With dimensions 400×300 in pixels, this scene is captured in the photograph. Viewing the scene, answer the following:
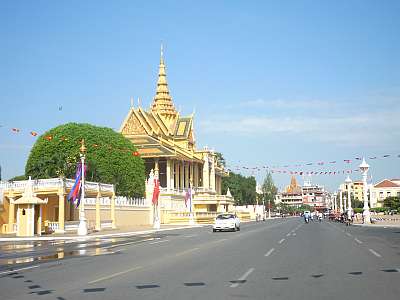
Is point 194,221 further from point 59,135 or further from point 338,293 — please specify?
point 338,293

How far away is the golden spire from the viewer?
103 m

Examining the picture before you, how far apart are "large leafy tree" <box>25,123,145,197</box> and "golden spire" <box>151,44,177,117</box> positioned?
36112 mm

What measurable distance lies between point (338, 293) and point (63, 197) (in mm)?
34541

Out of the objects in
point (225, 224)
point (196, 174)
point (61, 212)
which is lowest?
point (225, 224)

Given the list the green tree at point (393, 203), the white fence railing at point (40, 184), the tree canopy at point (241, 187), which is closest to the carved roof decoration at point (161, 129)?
the tree canopy at point (241, 187)

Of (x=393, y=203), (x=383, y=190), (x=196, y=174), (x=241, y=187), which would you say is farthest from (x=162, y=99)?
(x=383, y=190)

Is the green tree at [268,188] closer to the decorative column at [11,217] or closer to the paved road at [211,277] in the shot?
the decorative column at [11,217]

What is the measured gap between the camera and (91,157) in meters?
61.0

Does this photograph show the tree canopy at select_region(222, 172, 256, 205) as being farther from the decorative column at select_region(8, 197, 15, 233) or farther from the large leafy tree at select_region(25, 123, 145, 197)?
the decorative column at select_region(8, 197, 15, 233)

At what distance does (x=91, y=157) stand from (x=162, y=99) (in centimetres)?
4436

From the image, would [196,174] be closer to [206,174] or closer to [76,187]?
[206,174]

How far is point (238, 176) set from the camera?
138 m

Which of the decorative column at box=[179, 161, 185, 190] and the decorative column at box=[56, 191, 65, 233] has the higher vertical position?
the decorative column at box=[179, 161, 185, 190]

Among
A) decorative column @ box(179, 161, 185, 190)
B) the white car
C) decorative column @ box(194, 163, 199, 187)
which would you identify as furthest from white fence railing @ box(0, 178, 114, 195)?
decorative column @ box(194, 163, 199, 187)
